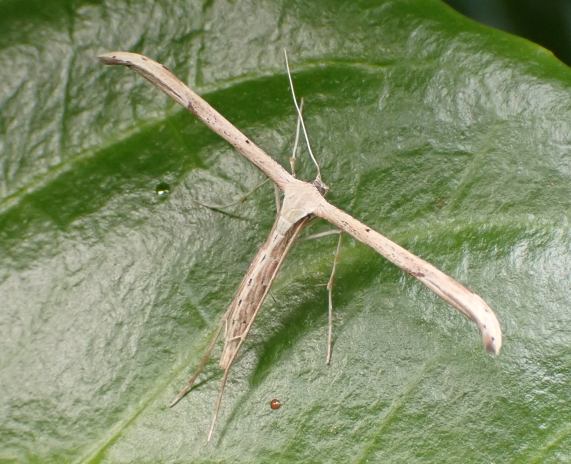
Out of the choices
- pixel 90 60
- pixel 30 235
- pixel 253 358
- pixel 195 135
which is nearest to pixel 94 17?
pixel 90 60

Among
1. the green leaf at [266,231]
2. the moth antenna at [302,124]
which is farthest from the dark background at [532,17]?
the moth antenna at [302,124]

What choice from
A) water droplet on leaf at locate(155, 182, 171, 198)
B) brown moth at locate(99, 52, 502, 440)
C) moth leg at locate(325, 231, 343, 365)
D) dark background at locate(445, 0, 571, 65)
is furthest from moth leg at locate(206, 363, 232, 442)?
dark background at locate(445, 0, 571, 65)

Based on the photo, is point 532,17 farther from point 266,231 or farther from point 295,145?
point 266,231

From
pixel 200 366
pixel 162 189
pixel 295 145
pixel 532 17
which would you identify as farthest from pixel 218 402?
pixel 532 17

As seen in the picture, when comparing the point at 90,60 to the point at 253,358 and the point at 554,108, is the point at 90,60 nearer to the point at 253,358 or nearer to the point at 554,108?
the point at 253,358

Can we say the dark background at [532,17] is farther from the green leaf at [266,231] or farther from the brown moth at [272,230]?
the brown moth at [272,230]
